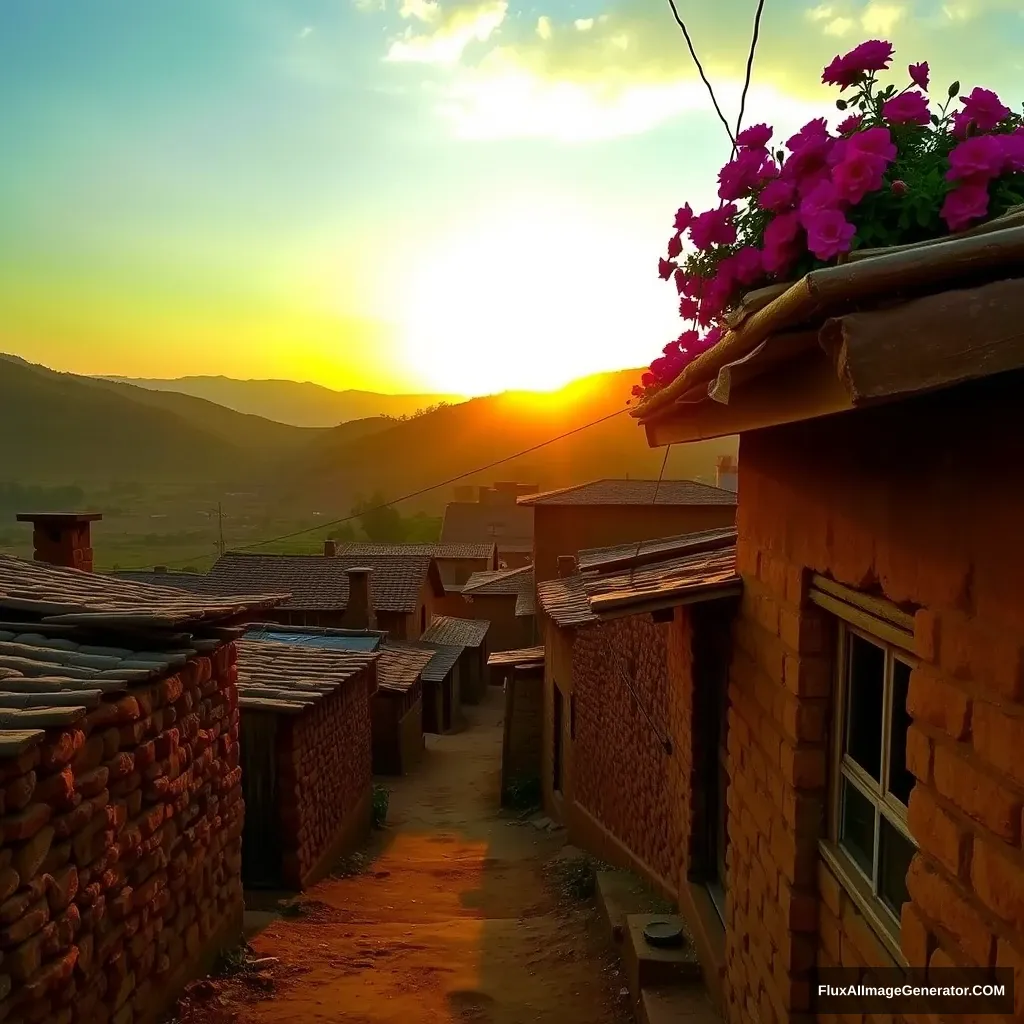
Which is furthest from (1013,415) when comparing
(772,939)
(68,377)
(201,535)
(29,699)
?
(68,377)

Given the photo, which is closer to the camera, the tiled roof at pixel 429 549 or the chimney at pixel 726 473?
the chimney at pixel 726 473

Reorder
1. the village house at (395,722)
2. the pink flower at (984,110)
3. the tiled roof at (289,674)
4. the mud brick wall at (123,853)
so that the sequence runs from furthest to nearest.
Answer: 1. the village house at (395,722)
2. the tiled roof at (289,674)
3. the mud brick wall at (123,853)
4. the pink flower at (984,110)

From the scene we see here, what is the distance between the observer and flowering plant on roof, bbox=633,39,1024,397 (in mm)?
2529

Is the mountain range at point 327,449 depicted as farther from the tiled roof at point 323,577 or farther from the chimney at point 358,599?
the chimney at point 358,599

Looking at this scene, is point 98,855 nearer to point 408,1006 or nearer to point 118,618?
point 118,618

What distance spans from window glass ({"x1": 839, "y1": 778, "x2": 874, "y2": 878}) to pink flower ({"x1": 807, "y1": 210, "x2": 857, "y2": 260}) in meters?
1.92

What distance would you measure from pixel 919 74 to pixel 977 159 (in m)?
0.62

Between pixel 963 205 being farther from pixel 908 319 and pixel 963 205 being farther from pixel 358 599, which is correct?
pixel 358 599

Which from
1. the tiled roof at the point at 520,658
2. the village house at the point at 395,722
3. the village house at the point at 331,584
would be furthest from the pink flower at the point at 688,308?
the village house at the point at 331,584

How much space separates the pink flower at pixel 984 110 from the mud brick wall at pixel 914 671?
1006 millimetres

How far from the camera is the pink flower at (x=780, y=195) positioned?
2846 millimetres

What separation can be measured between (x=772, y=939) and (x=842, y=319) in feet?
10.5

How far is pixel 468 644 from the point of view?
28062 mm

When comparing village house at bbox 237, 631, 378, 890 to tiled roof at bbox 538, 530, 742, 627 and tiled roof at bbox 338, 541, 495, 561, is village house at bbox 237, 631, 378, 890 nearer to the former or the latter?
tiled roof at bbox 538, 530, 742, 627
